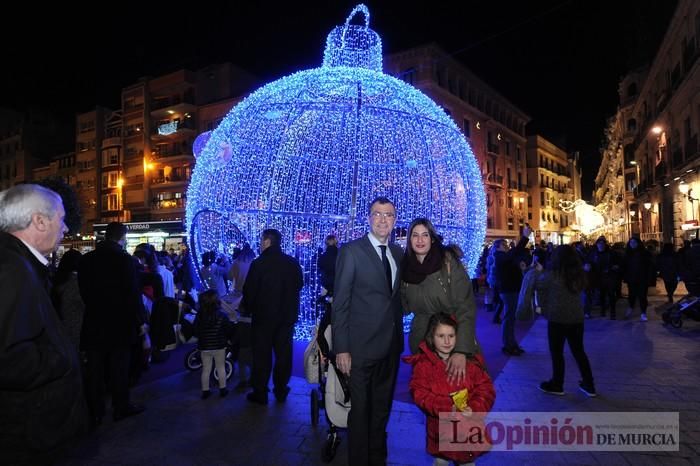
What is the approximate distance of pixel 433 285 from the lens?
3.06 metres

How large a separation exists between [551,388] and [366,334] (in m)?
3.05

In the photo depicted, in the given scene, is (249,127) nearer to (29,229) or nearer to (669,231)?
(29,229)

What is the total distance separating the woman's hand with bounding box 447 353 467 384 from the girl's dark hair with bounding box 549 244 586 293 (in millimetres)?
2537

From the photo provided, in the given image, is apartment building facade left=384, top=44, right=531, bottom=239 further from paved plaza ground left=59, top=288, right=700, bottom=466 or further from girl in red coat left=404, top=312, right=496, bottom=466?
girl in red coat left=404, top=312, right=496, bottom=466

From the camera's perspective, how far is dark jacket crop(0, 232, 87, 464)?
169 cm

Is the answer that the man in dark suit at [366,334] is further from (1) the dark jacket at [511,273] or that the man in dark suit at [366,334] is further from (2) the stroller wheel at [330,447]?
(1) the dark jacket at [511,273]

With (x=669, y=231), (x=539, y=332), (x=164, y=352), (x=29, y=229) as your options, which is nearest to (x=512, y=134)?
(x=669, y=231)

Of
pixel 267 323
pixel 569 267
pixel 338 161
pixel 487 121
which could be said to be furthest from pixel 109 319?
pixel 487 121

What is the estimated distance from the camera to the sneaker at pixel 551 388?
4.89 meters

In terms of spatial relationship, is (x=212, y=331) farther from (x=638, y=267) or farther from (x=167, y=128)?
(x=167, y=128)

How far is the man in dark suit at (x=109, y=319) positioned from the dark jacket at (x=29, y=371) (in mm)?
2548

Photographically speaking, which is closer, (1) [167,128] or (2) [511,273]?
(2) [511,273]

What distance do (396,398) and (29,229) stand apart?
3789mm

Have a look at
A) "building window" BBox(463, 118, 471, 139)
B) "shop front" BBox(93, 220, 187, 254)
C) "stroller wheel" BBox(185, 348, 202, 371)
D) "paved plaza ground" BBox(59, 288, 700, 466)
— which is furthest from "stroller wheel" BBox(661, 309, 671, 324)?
"building window" BBox(463, 118, 471, 139)
